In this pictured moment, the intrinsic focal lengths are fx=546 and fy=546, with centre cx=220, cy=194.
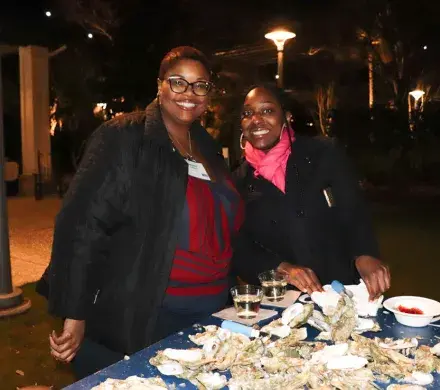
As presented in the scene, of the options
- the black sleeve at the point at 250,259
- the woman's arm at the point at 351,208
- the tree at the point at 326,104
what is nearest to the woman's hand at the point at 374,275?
the woman's arm at the point at 351,208

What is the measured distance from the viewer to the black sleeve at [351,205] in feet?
9.85

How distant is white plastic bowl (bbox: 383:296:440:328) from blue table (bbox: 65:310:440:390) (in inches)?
1.0

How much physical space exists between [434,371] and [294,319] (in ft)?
1.87

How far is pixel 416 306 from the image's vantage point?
2.49m

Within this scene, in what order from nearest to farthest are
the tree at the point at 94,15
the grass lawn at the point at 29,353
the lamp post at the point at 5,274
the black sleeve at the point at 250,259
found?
1. the black sleeve at the point at 250,259
2. the grass lawn at the point at 29,353
3. the lamp post at the point at 5,274
4. the tree at the point at 94,15

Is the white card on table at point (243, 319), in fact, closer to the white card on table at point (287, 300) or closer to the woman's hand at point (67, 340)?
the white card on table at point (287, 300)

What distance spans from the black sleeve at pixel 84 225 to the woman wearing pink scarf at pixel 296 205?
0.94 meters

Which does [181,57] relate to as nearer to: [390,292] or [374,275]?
[374,275]

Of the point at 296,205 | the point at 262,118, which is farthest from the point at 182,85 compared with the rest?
the point at 296,205

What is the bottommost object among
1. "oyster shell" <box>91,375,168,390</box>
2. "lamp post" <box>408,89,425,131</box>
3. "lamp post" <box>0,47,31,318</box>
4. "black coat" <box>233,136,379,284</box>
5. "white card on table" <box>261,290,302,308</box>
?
"lamp post" <box>0,47,31,318</box>

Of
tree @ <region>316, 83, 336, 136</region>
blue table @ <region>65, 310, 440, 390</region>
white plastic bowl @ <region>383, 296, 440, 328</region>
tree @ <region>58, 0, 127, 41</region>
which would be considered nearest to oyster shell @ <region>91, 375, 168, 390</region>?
blue table @ <region>65, 310, 440, 390</region>

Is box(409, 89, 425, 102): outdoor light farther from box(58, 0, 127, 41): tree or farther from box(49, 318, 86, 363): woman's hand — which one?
box(49, 318, 86, 363): woman's hand

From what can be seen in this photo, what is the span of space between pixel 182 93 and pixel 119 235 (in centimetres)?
72

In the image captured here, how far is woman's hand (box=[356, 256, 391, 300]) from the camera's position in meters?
2.61
